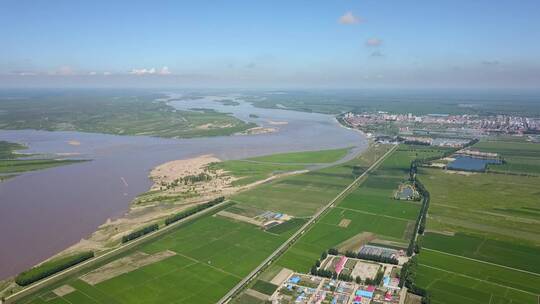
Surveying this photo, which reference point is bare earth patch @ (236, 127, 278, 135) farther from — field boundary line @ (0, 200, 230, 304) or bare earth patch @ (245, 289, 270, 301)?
bare earth patch @ (245, 289, 270, 301)

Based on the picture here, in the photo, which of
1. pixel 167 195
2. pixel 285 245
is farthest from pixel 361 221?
pixel 167 195

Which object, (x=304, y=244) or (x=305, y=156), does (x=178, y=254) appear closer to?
(x=304, y=244)

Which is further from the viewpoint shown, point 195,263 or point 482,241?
point 482,241

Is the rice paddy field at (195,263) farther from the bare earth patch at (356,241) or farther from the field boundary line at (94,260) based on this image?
the bare earth patch at (356,241)

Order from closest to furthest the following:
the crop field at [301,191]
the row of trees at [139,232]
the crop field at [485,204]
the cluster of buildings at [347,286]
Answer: the cluster of buildings at [347,286]
the row of trees at [139,232]
the crop field at [485,204]
the crop field at [301,191]

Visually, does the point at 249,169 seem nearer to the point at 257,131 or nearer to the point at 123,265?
the point at 123,265

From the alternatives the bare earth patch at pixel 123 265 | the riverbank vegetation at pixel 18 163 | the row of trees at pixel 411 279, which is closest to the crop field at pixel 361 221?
the row of trees at pixel 411 279

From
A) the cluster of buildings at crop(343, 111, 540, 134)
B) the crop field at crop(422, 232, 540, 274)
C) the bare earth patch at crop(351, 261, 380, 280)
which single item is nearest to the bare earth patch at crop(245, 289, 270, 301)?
the bare earth patch at crop(351, 261, 380, 280)
